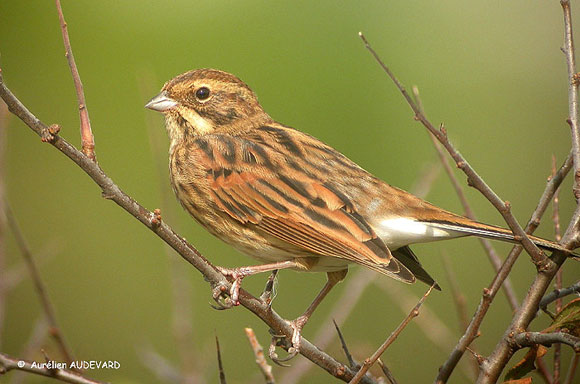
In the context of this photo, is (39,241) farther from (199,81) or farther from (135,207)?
(135,207)

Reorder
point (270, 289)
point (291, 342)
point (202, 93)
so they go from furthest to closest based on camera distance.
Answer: point (202, 93), point (270, 289), point (291, 342)

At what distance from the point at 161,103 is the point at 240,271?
138 cm

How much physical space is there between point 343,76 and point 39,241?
295 cm

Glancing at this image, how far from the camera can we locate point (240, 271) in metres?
3.67

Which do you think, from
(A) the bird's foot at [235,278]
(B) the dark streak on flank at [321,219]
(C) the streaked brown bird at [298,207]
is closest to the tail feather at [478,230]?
(C) the streaked brown bird at [298,207]

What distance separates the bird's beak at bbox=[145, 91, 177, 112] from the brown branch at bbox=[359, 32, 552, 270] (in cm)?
211

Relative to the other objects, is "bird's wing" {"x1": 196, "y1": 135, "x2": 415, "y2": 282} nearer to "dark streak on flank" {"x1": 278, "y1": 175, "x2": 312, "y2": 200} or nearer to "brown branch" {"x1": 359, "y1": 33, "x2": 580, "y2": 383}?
"dark streak on flank" {"x1": 278, "y1": 175, "x2": 312, "y2": 200}

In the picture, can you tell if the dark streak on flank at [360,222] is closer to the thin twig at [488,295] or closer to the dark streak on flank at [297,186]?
the dark streak on flank at [297,186]

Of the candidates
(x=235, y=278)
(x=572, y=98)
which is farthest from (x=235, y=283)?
(x=572, y=98)

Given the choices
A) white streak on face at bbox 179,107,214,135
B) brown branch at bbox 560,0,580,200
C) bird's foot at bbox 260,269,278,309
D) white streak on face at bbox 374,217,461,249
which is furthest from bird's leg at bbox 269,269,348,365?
brown branch at bbox 560,0,580,200

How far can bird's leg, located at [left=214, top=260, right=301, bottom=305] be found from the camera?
3.22 metres

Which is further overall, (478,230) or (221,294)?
(478,230)

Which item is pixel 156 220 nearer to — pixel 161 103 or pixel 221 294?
pixel 221 294

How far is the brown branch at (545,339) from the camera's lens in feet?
8.58
